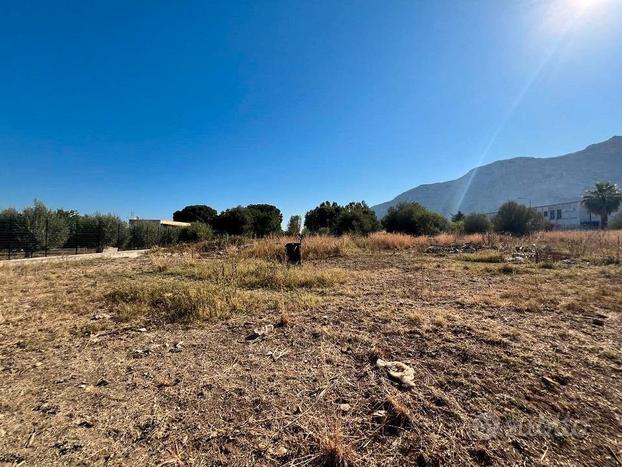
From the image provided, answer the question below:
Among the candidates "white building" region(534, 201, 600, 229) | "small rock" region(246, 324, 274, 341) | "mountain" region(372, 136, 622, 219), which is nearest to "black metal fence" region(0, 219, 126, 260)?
"small rock" region(246, 324, 274, 341)

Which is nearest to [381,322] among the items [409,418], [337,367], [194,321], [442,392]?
[337,367]

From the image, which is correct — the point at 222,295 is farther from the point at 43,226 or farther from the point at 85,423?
the point at 43,226

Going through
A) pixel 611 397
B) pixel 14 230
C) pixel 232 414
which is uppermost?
pixel 14 230

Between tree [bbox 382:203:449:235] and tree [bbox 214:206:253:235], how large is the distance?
55.3 ft

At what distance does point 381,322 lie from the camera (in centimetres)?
308

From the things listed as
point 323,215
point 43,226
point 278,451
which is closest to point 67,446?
point 278,451

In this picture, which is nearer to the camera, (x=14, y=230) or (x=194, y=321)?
(x=194, y=321)

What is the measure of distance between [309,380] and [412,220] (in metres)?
22.7

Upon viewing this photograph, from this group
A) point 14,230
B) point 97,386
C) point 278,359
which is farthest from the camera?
point 14,230

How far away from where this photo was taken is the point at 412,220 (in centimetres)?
2292

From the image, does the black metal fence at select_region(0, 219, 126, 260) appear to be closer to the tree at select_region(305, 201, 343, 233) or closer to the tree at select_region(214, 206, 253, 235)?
the tree at select_region(214, 206, 253, 235)

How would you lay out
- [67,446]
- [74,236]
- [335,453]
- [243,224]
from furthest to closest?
[243,224], [74,236], [67,446], [335,453]

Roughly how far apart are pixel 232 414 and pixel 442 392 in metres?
1.30

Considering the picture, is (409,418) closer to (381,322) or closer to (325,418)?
(325,418)
